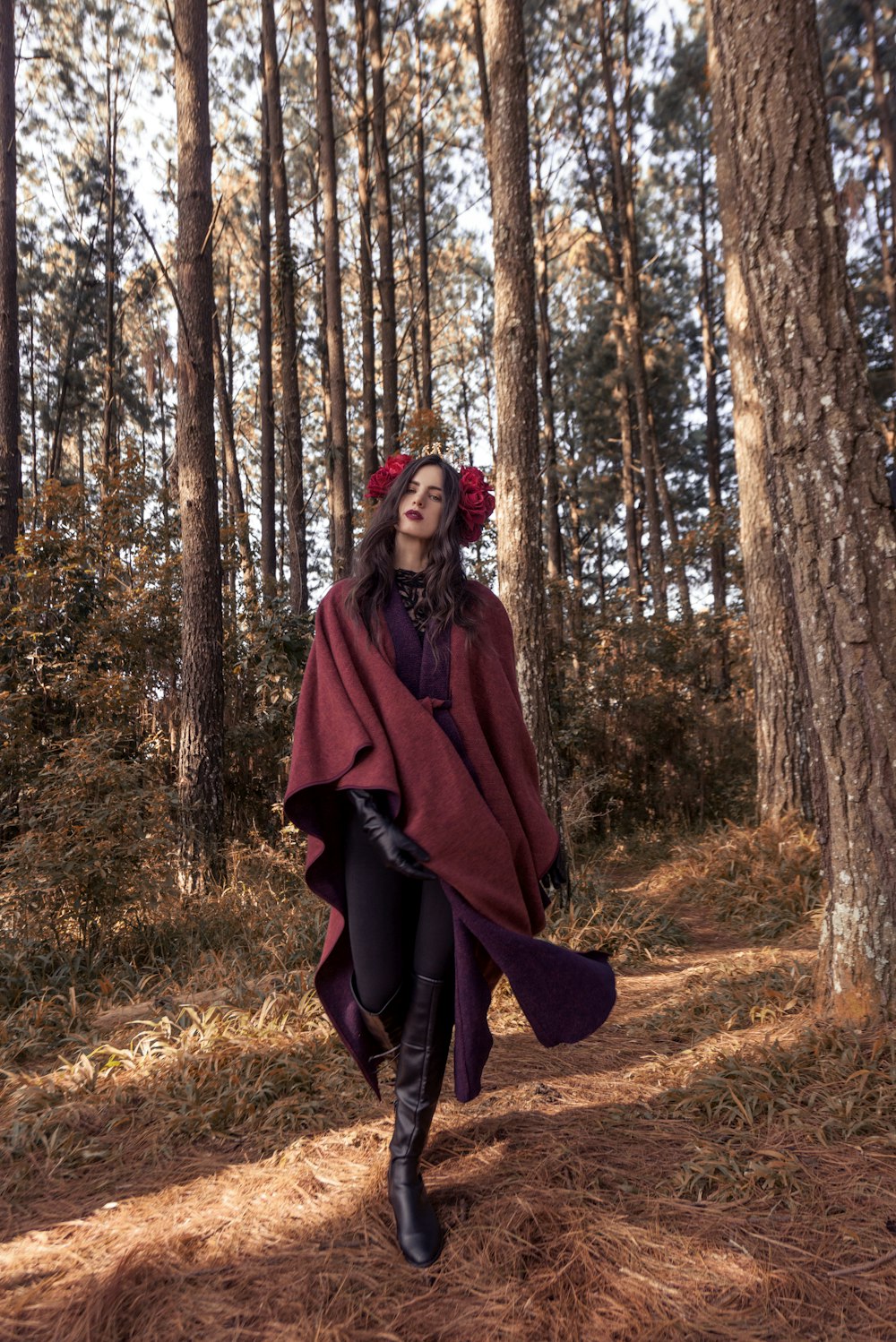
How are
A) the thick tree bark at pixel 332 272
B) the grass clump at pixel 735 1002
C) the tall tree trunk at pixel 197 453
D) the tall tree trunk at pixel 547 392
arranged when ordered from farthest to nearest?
the tall tree trunk at pixel 547 392 → the thick tree bark at pixel 332 272 → the tall tree trunk at pixel 197 453 → the grass clump at pixel 735 1002

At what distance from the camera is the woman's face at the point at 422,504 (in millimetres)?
2697

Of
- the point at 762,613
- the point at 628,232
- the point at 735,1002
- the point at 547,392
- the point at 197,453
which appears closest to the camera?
the point at 735,1002

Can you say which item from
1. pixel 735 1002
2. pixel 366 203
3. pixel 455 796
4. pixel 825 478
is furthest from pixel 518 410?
pixel 366 203

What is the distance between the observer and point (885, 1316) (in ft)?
6.31

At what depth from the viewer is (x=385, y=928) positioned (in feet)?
7.91

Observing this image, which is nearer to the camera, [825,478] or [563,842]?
[825,478]

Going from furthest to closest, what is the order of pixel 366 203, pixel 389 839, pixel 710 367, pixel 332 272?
pixel 710 367, pixel 366 203, pixel 332 272, pixel 389 839

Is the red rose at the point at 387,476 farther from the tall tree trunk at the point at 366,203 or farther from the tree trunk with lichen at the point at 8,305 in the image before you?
the tall tree trunk at the point at 366,203

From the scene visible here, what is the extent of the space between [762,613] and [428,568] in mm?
4225

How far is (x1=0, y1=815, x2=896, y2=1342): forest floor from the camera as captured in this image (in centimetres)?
204

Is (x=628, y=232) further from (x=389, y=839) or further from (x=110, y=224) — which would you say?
(x=389, y=839)

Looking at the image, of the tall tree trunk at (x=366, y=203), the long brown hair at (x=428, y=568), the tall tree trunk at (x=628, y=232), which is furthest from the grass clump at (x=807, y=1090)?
the tall tree trunk at (x=628, y=232)

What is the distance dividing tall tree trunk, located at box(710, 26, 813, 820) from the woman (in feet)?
12.6

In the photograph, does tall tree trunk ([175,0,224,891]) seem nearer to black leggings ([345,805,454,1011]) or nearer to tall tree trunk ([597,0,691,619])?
black leggings ([345,805,454,1011])
